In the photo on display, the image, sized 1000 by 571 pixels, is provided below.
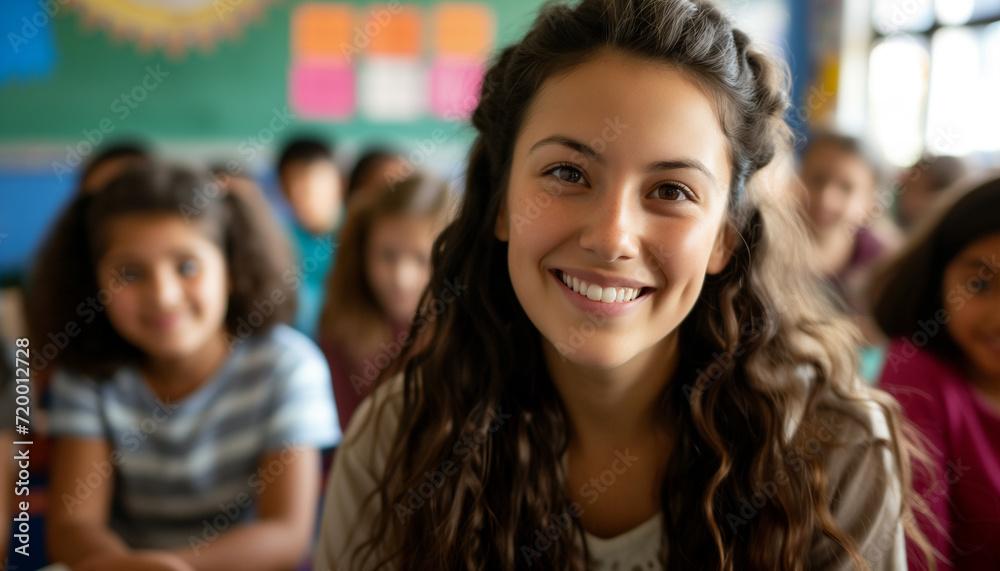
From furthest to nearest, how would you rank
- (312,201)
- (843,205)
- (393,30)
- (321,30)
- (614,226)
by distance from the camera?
1. (393,30)
2. (321,30)
3. (312,201)
4. (843,205)
5. (614,226)

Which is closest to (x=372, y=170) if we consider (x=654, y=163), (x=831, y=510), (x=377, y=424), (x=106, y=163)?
(x=106, y=163)

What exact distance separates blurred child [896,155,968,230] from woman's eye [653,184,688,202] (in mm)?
2079

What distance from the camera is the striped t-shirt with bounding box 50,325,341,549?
1325 millimetres

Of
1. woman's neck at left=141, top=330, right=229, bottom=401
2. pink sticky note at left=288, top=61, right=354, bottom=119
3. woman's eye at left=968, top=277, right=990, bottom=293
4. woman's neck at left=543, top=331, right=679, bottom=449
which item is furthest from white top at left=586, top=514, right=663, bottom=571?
pink sticky note at left=288, top=61, right=354, bottom=119

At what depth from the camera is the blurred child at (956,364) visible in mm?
1153

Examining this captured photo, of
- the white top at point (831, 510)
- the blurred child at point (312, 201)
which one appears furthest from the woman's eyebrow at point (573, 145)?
the blurred child at point (312, 201)

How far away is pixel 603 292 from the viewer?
0.90 metres

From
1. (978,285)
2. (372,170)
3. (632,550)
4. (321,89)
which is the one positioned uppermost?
(321,89)

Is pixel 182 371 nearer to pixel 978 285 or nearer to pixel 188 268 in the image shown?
pixel 188 268

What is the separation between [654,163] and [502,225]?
0.26m

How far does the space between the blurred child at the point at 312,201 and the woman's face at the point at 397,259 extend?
0.88 metres

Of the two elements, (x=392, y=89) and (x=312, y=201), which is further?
(x=392, y=89)

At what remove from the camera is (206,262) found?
1.36 m

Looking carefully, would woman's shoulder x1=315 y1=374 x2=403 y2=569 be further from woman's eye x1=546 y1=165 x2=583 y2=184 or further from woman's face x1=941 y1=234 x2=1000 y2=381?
woman's face x1=941 y1=234 x2=1000 y2=381
